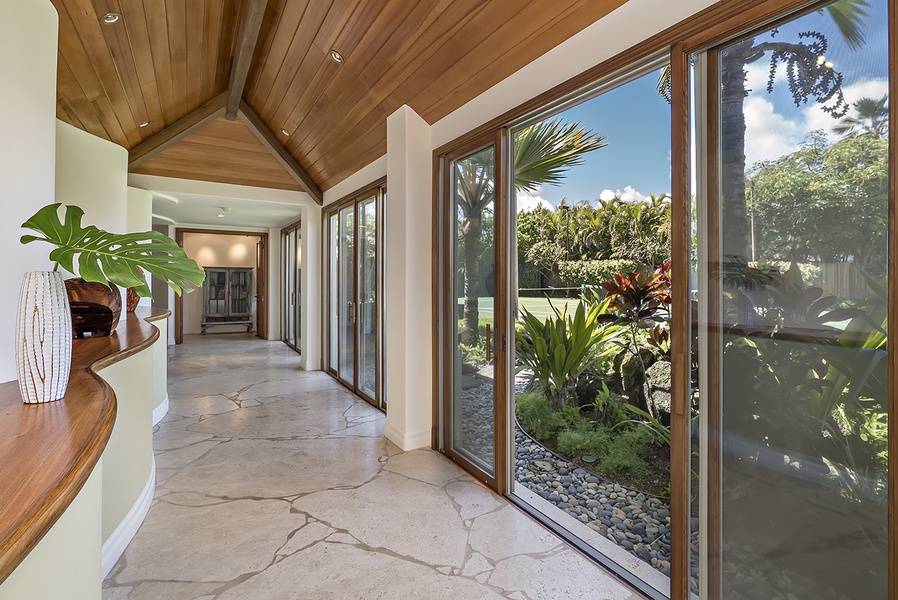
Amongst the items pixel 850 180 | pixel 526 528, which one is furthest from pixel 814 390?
pixel 526 528

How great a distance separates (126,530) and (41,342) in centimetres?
139

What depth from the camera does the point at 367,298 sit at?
192 inches

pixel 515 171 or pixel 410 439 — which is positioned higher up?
pixel 515 171

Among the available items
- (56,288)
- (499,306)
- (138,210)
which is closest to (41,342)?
(56,288)

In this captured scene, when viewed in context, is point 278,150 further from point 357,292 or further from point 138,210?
point 357,292

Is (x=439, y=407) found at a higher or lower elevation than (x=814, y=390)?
lower

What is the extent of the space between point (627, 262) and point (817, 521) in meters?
1.74

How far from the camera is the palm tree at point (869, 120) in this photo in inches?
48.7

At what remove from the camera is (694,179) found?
5.42ft

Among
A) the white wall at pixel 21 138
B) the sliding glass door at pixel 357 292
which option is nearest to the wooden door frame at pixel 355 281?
the sliding glass door at pixel 357 292

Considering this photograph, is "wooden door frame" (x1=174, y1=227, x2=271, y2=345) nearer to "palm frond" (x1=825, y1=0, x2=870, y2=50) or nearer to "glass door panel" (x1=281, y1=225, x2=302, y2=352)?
"glass door panel" (x1=281, y1=225, x2=302, y2=352)

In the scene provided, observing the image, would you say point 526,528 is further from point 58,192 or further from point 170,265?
point 58,192

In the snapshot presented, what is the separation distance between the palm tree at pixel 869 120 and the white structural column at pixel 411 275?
2.46m

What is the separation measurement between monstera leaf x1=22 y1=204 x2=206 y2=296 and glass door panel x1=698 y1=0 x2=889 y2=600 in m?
1.77
